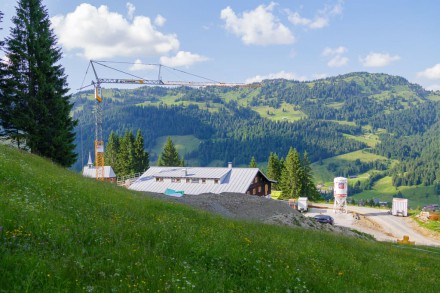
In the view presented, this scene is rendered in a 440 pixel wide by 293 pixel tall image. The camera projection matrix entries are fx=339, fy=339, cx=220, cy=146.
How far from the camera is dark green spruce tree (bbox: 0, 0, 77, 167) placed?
3331 cm

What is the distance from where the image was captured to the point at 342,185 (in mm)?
74562

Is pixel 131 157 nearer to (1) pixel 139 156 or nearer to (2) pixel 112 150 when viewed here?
(1) pixel 139 156

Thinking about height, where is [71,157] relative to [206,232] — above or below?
above

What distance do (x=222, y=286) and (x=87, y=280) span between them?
2758mm

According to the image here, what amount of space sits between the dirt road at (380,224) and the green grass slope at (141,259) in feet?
147

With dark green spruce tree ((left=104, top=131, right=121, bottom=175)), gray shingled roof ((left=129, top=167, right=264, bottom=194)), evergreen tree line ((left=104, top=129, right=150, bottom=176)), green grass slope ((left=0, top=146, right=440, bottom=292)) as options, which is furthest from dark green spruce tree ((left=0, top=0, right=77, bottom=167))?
dark green spruce tree ((left=104, top=131, right=121, bottom=175))

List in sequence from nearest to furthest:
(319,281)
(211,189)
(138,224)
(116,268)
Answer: (116,268), (319,281), (138,224), (211,189)

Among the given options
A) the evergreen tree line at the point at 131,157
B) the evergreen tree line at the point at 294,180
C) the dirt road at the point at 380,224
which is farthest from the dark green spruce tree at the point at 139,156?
the dirt road at the point at 380,224

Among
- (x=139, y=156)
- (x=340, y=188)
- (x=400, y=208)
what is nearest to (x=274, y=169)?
(x=340, y=188)

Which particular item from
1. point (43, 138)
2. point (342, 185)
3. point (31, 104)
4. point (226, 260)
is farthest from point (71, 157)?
point (342, 185)

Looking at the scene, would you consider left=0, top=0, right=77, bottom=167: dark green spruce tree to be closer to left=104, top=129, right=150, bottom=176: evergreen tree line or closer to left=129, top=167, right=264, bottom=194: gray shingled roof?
left=129, top=167, right=264, bottom=194: gray shingled roof

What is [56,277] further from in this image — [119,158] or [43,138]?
[119,158]

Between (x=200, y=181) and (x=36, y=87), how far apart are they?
3483 cm

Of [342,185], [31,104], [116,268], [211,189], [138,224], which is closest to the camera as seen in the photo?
[116,268]
